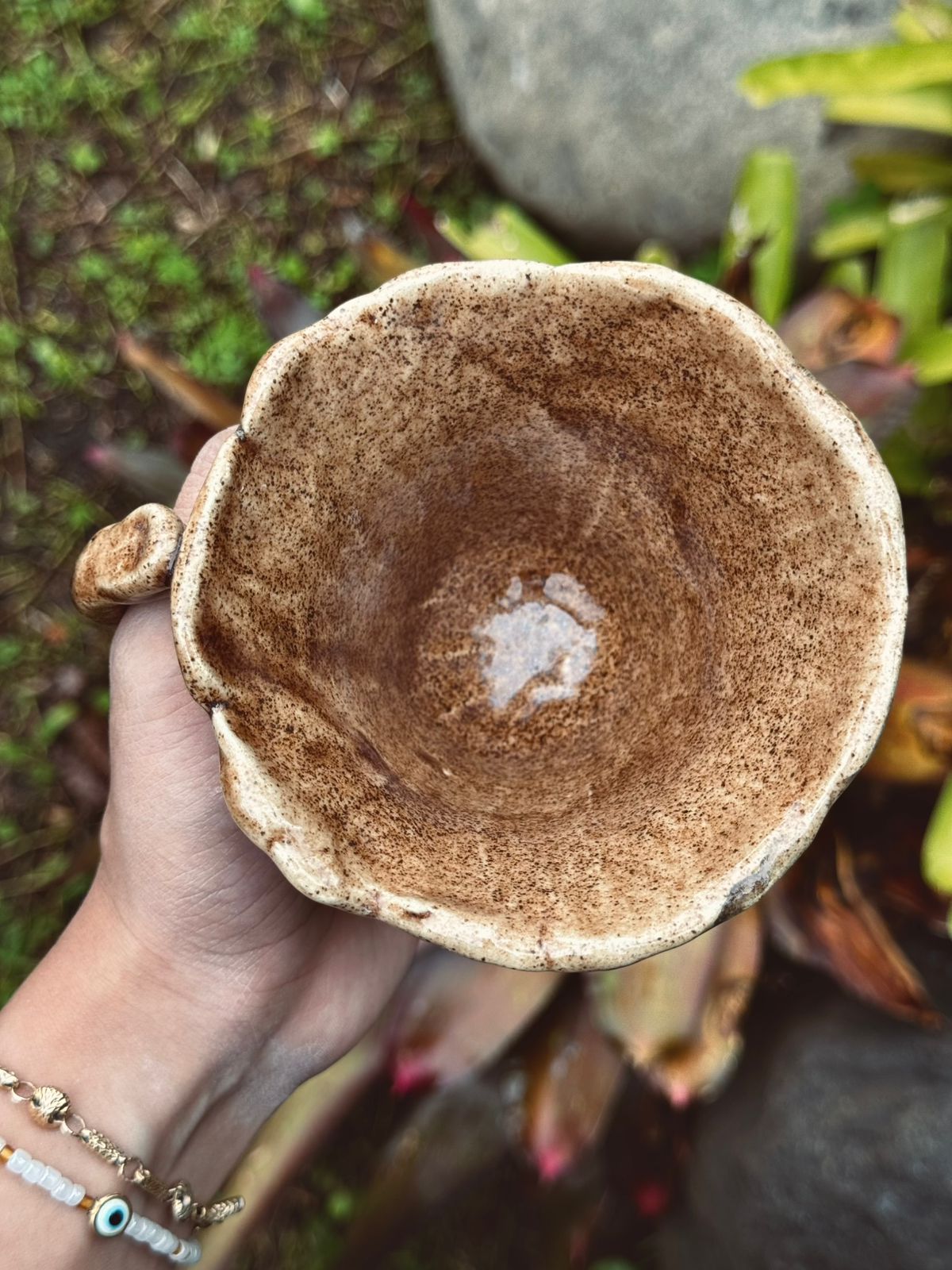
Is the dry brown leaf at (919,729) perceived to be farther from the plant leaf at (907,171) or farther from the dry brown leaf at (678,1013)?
the plant leaf at (907,171)

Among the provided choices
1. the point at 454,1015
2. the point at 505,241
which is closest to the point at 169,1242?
the point at 454,1015

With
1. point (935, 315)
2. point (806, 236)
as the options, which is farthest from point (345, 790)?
→ point (806, 236)

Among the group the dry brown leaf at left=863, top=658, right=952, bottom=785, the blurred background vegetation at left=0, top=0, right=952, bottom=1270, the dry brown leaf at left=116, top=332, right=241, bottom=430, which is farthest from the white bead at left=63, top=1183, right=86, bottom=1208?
the dry brown leaf at left=863, top=658, right=952, bottom=785

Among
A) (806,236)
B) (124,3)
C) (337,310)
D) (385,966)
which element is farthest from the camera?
(124,3)

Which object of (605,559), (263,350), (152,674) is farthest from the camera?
(263,350)

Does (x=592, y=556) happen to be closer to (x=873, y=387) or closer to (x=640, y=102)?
(x=873, y=387)

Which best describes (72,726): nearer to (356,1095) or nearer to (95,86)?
(356,1095)
